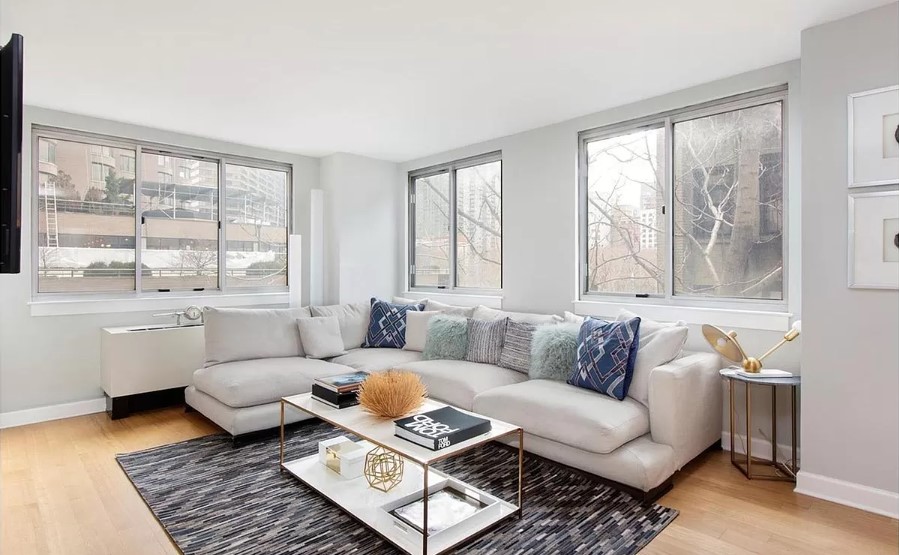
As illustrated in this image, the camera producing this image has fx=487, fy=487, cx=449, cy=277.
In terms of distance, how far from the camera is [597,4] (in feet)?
7.43

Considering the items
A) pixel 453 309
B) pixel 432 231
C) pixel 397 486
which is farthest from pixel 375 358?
pixel 432 231

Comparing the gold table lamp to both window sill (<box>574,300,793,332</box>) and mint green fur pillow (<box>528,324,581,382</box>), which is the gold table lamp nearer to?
window sill (<box>574,300,793,332</box>)

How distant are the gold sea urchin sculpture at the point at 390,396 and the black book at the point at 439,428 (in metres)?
0.11

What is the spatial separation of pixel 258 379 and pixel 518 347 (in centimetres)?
187

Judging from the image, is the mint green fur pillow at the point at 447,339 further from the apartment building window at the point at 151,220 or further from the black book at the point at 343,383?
the apartment building window at the point at 151,220

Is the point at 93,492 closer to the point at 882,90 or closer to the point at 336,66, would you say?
the point at 336,66

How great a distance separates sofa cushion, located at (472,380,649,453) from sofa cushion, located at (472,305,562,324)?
0.73 meters

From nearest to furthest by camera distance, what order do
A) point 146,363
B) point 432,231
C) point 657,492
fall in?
point 657,492
point 146,363
point 432,231

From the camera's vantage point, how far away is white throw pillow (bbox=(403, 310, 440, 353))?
4367 millimetres

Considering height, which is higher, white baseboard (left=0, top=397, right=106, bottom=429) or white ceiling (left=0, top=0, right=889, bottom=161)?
white ceiling (left=0, top=0, right=889, bottom=161)

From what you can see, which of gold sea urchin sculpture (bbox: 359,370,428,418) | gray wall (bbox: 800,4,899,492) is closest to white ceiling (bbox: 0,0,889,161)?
gray wall (bbox: 800,4,899,492)

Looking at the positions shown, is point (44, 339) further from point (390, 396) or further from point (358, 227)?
point (390, 396)

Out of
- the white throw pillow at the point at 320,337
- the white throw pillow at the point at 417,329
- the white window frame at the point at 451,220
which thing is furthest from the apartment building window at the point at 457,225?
the white throw pillow at the point at 320,337

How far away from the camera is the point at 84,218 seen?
13.3ft
